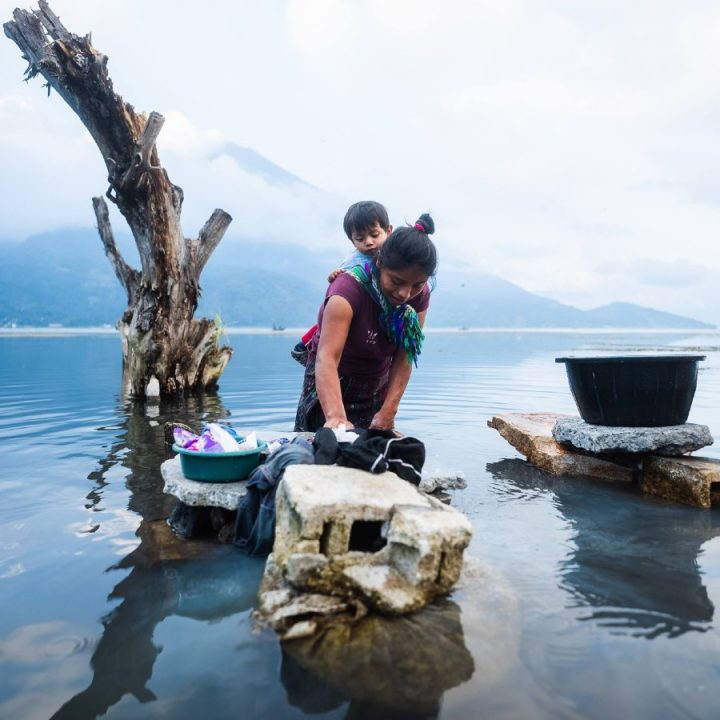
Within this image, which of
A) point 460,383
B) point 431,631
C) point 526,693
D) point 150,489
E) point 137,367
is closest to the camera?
point 526,693

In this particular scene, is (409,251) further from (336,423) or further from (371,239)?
(336,423)

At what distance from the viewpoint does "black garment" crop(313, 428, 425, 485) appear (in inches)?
129

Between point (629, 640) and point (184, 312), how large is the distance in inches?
414

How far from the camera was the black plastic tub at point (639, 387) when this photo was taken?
15.6 feet

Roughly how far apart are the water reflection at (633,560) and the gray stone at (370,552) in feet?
2.77

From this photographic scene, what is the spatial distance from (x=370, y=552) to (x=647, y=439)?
3.26 m

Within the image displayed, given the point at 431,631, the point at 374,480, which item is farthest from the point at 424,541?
the point at 374,480

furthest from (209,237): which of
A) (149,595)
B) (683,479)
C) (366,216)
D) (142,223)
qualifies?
(683,479)

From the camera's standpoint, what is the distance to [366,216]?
4.20m

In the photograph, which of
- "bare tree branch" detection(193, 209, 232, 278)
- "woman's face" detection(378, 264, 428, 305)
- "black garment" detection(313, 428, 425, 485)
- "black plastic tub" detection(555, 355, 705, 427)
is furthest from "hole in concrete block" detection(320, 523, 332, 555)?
"bare tree branch" detection(193, 209, 232, 278)

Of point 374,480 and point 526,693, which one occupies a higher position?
point 374,480

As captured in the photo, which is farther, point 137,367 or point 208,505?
point 137,367

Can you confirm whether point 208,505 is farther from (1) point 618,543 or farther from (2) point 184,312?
(2) point 184,312

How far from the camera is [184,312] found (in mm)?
11422
